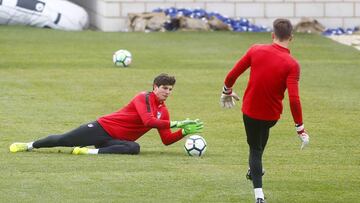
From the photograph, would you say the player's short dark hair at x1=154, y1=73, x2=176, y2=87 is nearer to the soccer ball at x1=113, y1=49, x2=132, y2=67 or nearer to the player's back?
the player's back

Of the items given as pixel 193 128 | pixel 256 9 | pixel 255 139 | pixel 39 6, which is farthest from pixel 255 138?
pixel 256 9

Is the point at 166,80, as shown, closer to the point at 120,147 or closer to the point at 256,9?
the point at 120,147

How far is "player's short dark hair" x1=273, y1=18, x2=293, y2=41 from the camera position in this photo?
10.1 metres

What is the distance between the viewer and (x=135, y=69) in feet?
74.1

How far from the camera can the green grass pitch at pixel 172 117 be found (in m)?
11.2

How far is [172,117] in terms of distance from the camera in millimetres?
16703

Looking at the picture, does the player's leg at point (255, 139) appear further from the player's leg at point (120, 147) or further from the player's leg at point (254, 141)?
the player's leg at point (120, 147)

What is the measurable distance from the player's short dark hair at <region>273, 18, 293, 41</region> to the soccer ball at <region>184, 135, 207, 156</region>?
3.27m

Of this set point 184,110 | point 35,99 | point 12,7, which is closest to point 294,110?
point 184,110

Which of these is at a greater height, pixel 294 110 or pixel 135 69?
pixel 294 110

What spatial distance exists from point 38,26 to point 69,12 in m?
0.93

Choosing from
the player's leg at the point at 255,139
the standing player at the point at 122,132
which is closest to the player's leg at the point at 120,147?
the standing player at the point at 122,132

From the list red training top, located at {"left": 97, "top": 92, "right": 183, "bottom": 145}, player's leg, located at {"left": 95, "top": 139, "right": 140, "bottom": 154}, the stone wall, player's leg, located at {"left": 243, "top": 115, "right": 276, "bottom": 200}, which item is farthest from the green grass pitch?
the stone wall

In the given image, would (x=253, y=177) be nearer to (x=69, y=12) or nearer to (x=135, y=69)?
(x=135, y=69)
